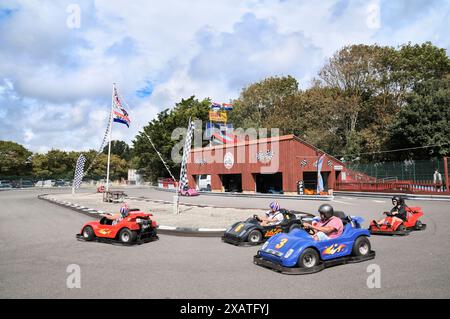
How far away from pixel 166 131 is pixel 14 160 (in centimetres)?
2883

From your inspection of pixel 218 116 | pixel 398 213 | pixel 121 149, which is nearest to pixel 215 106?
pixel 218 116

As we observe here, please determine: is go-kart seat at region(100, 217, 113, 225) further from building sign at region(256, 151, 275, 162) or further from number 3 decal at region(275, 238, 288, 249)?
building sign at region(256, 151, 275, 162)

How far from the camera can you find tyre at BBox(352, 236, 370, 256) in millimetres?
6785

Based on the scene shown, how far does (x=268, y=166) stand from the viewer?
2830 cm

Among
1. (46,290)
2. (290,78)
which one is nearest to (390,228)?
(46,290)

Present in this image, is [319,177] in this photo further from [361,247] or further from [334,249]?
[334,249]

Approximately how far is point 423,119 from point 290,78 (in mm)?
24609

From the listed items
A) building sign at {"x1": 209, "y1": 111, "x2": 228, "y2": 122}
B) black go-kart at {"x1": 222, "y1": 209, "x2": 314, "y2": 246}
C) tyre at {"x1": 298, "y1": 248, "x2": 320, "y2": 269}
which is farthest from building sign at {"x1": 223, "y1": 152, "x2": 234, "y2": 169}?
tyre at {"x1": 298, "y1": 248, "x2": 320, "y2": 269}

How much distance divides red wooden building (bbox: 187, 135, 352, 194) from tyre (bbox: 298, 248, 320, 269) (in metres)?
20.7

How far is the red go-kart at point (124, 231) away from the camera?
869 centimetres

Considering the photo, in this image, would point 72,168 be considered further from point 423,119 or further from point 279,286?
point 279,286

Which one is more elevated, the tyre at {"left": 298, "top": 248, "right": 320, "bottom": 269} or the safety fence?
the safety fence

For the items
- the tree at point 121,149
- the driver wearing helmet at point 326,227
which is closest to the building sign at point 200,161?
the driver wearing helmet at point 326,227

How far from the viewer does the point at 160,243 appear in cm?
880
